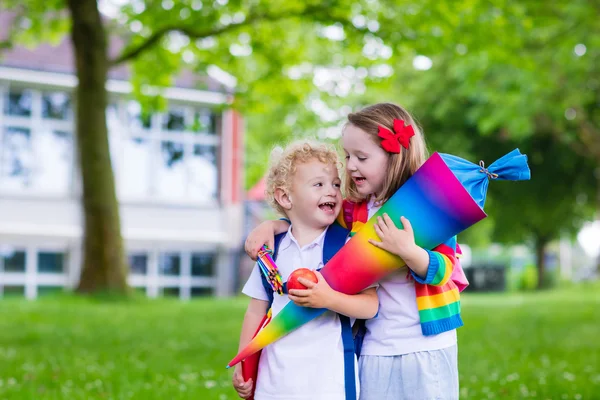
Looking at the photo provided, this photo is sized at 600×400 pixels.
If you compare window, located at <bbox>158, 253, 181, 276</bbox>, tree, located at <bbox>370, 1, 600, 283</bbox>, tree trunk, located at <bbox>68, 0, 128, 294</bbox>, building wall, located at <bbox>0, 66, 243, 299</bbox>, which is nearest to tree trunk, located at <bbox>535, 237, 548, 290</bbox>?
tree, located at <bbox>370, 1, 600, 283</bbox>

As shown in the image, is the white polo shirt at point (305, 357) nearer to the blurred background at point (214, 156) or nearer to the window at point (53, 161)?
the blurred background at point (214, 156)

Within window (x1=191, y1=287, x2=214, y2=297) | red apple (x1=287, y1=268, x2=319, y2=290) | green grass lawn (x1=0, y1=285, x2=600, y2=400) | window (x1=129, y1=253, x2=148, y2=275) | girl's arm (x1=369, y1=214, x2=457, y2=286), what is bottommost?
window (x1=191, y1=287, x2=214, y2=297)

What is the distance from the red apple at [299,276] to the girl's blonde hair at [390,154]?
41 cm

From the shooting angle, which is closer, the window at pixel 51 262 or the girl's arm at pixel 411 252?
the girl's arm at pixel 411 252

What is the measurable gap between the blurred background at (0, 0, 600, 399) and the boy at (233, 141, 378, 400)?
111cm

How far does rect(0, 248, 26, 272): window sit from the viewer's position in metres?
22.6

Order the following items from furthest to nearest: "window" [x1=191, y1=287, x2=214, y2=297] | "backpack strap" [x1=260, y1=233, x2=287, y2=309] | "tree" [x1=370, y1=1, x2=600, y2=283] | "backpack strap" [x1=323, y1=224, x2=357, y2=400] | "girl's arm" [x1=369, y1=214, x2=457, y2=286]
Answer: "window" [x1=191, y1=287, x2=214, y2=297]
"tree" [x1=370, y1=1, x2=600, y2=283]
"backpack strap" [x1=260, y1=233, x2=287, y2=309]
"backpack strap" [x1=323, y1=224, x2=357, y2=400]
"girl's arm" [x1=369, y1=214, x2=457, y2=286]

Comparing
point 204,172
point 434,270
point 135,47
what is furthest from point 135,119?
point 434,270

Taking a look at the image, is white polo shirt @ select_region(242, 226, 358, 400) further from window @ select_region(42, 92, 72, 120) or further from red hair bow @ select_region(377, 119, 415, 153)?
window @ select_region(42, 92, 72, 120)

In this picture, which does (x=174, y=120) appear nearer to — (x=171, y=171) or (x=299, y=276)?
(x=171, y=171)

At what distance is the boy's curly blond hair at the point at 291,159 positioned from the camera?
2.92 metres

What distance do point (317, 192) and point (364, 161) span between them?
21 cm

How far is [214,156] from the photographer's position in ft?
85.8

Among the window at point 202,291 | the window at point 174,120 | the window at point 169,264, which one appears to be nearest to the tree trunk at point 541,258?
the window at point 202,291
